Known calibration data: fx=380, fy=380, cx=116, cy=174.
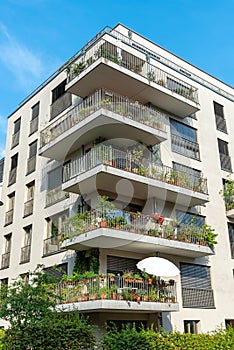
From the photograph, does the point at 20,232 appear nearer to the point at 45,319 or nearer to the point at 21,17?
the point at 45,319

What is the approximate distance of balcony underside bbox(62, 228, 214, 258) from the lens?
1542 centimetres

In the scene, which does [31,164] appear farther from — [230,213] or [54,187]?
[230,213]

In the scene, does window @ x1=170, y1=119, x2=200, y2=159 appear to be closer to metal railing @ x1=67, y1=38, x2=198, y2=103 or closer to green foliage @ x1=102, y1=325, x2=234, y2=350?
metal railing @ x1=67, y1=38, x2=198, y2=103

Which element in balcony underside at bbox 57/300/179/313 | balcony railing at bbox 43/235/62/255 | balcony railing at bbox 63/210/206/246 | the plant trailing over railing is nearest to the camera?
balcony underside at bbox 57/300/179/313

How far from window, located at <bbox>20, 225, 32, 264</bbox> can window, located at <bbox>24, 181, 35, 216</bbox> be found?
0.97 metres

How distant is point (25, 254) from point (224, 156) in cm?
1379

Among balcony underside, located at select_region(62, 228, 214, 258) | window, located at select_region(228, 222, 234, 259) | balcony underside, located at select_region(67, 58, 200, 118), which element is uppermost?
balcony underside, located at select_region(67, 58, 200, 118)

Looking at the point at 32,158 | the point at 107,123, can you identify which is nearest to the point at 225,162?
the point at 107,123

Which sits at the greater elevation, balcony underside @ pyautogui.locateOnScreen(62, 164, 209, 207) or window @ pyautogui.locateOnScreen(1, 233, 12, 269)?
balcony underside @ pyautogui.locateOnScreen(62, 164, 209, 207)

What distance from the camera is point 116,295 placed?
14.4 meters

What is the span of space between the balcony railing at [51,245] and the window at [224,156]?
37.0 ft

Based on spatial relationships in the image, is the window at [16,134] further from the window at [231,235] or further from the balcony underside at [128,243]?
the window at [231,235]

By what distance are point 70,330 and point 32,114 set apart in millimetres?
17227

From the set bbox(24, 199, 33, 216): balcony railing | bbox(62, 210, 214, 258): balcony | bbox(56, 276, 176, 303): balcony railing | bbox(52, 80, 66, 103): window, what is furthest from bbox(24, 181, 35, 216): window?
bbox(56, 276, 176, 303): balcony railing
